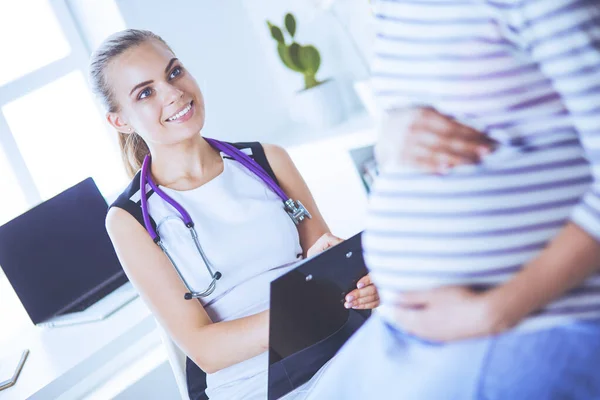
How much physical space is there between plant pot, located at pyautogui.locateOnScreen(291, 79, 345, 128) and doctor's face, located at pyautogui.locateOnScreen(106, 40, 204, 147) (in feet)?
4.08

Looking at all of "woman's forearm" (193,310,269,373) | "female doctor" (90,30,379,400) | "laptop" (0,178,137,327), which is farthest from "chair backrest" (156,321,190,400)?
"laptop" (0,178,137,327)

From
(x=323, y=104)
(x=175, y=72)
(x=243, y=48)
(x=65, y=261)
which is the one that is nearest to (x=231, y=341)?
(x=175, y=72)

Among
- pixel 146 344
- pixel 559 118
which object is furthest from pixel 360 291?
pixel 146 344

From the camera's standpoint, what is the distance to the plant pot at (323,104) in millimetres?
2732

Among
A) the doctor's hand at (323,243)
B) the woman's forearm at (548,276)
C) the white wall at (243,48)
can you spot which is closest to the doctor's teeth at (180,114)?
the doctor's hand at (323,243)

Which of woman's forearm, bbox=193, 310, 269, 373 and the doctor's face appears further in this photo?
the doctor's face

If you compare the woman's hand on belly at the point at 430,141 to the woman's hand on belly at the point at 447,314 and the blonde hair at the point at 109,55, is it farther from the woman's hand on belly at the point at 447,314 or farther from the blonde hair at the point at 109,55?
the blonde hair at the point at 109,55

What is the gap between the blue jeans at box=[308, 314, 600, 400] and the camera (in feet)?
2.06

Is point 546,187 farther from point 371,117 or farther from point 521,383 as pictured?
point 371,117

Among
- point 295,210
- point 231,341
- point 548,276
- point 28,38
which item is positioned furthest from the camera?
point 28,38

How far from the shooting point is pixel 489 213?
643 millimetres

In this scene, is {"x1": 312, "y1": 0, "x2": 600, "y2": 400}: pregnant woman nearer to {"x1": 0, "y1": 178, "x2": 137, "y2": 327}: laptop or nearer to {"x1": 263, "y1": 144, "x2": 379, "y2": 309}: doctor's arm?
{"x1": 263, "y1": 144, "x2": 379, "y2": 309}: doctor's arm

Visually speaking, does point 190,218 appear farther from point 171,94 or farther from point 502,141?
point 502,141

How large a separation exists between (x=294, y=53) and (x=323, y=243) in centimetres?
Answer: 146
